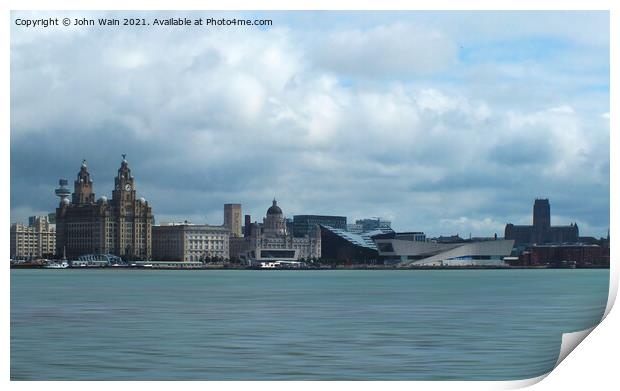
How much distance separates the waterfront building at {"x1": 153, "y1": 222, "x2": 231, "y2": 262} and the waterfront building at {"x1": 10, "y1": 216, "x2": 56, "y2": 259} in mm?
4765

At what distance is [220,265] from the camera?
1944 inches

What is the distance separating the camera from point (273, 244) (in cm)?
5369

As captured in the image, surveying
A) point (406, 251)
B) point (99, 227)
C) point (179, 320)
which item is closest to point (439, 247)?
point (406, 251)

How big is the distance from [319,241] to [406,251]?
443 cm

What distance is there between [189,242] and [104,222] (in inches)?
169

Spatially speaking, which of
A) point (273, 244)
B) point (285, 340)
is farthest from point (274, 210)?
point (285, 340)

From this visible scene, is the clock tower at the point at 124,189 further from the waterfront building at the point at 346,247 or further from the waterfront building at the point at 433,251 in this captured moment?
the waterfront building at the point at 433,251

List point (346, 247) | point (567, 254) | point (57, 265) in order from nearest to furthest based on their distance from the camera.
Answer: point (57, 265)
point (567, 254)
point (346, 247)

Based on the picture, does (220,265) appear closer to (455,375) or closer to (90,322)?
(90,322)

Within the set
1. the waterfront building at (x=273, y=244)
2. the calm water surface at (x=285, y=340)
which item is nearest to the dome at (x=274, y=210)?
the waterfront building at (x=273, y=244)

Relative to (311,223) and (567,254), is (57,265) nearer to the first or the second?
(311,223)

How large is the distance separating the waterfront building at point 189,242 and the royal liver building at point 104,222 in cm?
70
